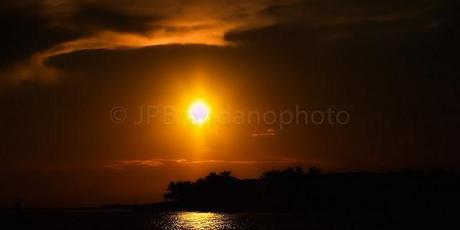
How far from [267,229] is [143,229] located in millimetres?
27632

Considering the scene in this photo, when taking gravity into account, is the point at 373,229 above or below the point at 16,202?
below

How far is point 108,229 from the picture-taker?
5325 inches

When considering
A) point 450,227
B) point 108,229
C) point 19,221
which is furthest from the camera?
point 19,221

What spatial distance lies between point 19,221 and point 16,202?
907 inches

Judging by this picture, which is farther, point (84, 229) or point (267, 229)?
point (84, 229)

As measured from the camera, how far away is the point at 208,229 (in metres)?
140

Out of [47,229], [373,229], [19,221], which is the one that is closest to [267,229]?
[373,229]

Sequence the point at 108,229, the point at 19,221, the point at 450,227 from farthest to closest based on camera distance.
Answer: the point at 19,221, the point at 108,229, the point at 450,227

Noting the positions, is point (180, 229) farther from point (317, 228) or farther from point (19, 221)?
point (19, 221)

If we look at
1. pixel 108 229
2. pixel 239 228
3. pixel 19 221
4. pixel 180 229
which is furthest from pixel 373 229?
pixel 19 221

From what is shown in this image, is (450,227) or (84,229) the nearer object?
(450,227)

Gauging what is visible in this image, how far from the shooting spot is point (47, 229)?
471 ft

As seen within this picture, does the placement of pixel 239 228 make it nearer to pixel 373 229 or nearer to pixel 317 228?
pixel 317 228

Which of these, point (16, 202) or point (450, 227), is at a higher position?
point (16, 202)
